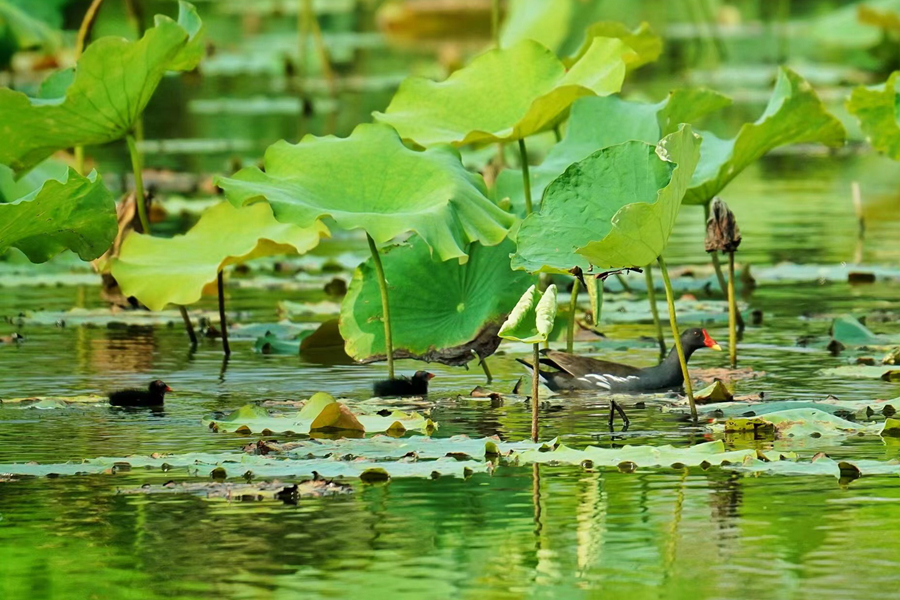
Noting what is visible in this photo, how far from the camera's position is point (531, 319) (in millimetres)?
5852

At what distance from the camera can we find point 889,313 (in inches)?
339

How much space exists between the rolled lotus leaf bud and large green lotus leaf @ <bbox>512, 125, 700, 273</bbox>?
2.84 feet

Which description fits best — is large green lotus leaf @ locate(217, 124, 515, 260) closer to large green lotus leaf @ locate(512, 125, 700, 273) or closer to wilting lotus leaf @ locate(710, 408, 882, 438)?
large green lotus leaf @ locate(512, 125, 700, 273)

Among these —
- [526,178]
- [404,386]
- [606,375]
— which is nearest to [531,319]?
[606,375]

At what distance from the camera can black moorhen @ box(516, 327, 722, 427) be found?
6.86 m

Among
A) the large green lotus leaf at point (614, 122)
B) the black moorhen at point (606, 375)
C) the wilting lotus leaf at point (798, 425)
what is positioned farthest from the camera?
the large green lotus leaf at point (614, 122)

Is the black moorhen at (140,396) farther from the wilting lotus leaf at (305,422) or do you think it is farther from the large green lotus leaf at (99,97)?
the large green lotus leaf at (99,97)

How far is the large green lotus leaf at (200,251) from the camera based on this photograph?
751 cm

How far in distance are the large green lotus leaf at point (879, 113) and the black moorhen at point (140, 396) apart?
293 centimetres

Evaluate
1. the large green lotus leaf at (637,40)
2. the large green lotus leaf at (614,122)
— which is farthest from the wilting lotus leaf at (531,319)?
the large green lotus leaf at (637,40)

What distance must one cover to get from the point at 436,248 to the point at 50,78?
227cm

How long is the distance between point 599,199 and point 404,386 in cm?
116

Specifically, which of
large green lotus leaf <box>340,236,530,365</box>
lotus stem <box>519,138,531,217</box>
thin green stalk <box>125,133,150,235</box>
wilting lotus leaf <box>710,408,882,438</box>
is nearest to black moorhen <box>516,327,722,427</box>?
large green lotus leaf <box>340,236,530,365</box>

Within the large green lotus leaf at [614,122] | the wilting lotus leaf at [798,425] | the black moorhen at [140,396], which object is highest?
the large green lotus leaf at [614,122]
